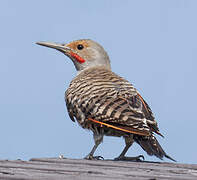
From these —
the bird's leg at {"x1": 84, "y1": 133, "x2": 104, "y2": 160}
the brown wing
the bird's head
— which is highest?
the bird's head

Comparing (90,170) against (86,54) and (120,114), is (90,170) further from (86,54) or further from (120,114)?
(86,54)

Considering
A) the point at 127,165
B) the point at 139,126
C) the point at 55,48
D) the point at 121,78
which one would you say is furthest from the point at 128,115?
the point at 55,48

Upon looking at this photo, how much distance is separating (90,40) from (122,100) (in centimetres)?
306

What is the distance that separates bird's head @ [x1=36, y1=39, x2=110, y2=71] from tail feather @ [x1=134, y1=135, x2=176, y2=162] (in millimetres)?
3177

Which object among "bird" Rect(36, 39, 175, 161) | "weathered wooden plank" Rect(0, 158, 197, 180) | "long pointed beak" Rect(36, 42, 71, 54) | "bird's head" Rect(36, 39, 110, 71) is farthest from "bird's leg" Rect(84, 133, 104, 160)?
"long pointed beak" Rect(36, 42, 71, 54)

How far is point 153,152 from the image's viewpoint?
6.66 meters

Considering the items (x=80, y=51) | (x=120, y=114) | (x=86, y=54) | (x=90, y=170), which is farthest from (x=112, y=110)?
(x=80, y=51)

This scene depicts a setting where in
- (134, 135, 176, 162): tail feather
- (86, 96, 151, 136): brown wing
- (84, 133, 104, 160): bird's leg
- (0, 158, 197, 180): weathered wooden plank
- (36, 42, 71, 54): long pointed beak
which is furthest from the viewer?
(36, 42, 71, 54): long pointed beak

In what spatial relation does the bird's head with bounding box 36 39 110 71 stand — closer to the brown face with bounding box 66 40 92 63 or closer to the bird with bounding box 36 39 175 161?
the brown face with bounding box 66 40 92 63

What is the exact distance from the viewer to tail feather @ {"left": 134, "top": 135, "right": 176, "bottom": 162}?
21.8 feet

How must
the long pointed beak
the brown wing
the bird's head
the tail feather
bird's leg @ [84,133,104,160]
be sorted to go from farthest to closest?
the long pointed beak
the bird's head
bird's leg @ [84,133,104,160]
the brown wing
the tail feather

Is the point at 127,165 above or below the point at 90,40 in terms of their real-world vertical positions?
below

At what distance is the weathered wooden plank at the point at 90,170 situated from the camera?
4312 mm

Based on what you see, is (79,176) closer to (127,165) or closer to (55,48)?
(127,165)
